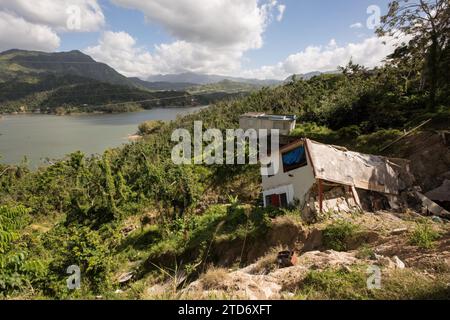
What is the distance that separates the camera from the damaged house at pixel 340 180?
8.18 m

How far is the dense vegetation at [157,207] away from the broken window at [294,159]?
2095 mm

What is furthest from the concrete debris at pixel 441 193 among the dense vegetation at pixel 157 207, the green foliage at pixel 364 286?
the green foliage at pixel 364 286

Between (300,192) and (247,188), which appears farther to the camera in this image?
(247,188)

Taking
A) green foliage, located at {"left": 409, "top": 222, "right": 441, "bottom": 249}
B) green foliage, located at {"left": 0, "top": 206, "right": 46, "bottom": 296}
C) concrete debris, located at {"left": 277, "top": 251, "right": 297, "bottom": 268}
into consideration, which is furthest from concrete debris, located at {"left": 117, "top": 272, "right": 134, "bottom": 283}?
green foliage, located at {"left": 409, "top": 222, "right": 441, "bottom": 249}

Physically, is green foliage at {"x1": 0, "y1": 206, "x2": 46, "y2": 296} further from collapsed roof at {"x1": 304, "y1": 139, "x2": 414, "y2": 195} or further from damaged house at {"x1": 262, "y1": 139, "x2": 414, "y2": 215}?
collapsed roof at {"x1": 304, "y1": 139, "x2": 414, "y2": 195}

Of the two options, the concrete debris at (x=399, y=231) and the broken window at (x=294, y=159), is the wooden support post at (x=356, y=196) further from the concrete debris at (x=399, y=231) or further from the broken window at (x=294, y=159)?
the concrete debris at (x=399, y=231)

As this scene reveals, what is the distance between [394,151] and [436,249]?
8.51 metres

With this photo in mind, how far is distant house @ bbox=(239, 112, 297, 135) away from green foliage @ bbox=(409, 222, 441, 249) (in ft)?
58.3

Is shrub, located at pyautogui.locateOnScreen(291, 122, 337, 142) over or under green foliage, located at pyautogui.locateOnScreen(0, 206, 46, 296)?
over

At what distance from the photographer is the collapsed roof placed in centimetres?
841

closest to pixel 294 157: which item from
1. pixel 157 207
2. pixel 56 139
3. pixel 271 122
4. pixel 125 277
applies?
pixel 125 277

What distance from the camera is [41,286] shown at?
231 inches
